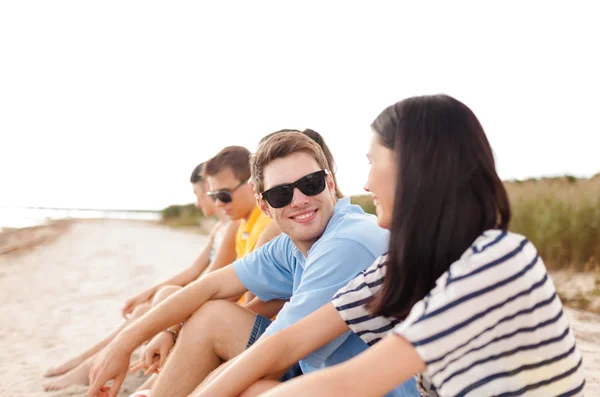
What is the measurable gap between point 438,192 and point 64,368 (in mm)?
3777

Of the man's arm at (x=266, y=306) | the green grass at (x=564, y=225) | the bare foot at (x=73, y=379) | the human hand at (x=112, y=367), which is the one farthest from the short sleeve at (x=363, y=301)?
the green grass at (x=564, y=225)

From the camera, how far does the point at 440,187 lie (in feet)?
4.87

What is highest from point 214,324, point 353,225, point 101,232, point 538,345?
point 353,225

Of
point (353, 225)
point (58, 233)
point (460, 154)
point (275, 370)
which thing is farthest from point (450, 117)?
point (58, 233)

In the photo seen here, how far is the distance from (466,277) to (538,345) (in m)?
0.30

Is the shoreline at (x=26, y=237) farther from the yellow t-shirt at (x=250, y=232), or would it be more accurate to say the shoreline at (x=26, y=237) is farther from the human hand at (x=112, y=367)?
the human hand at (x=112, y=367)

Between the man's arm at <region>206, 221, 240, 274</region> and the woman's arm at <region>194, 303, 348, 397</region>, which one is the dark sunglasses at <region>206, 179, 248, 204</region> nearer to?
the man's arm at <region>206, 221, 240, 274</region>

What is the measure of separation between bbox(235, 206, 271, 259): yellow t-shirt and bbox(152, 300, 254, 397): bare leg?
1.07 metres

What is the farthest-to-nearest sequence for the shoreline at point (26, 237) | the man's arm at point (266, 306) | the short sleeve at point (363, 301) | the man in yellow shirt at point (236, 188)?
1. the shoreline at point (26, 237)
2. the man in yellow shirt at point (236, 188)
3. the man's arm at point (266, 306)
4. the short sleeve at point (363, 301)

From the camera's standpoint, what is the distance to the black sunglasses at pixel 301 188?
2.53 meters

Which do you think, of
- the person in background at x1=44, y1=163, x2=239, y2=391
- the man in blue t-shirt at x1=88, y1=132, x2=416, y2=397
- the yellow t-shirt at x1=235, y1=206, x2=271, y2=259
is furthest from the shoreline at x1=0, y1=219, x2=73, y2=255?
the man in blue t-shirt at x1=88, y1=132, x2=416, y2=397

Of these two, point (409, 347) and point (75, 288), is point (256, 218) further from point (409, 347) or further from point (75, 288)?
point (75, 288)

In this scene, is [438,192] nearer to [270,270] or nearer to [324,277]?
[324,277]

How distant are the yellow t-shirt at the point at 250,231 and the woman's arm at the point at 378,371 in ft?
7.72
